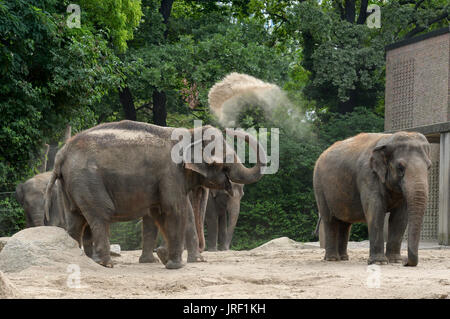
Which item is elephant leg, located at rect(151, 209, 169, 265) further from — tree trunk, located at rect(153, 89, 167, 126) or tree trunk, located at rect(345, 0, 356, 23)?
tree trunk, located at rect(345, 0, 356, 23)

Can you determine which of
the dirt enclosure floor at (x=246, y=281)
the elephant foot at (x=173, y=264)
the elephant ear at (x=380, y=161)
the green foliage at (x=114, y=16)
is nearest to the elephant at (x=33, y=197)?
the green foliage at (x=114, y=16)

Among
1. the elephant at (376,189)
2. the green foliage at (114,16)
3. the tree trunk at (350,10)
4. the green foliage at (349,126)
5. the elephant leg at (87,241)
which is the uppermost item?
the tree trunk at (350,10)

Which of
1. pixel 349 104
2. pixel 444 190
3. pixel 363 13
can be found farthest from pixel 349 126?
pixel 444 190

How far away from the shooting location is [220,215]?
765 inches

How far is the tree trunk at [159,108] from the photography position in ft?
90.5

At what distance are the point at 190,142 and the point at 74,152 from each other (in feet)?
5.12

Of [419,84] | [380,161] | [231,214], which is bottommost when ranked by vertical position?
[231,214]

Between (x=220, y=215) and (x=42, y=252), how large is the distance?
9.96 meters

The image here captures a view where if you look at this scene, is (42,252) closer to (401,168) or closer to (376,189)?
(376,189)

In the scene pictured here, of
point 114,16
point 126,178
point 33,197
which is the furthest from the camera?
point 114,16

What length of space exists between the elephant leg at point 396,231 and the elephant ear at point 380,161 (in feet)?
2.17

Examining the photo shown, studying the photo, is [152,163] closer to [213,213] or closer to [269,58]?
[213,213]

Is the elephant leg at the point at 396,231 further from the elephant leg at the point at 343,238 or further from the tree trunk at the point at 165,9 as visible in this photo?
the tree trunk at the point at 165,9
